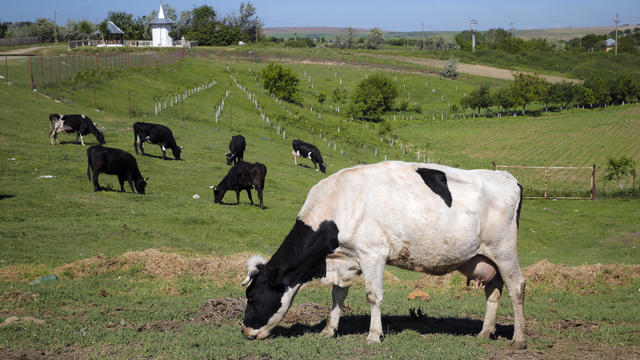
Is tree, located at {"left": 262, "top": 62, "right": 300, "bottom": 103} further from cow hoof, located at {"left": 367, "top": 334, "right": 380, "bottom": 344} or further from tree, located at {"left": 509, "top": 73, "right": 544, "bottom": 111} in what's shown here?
cow hoof, located at {"left": 367, "top": 334, "right": 380, "bottom": 344}

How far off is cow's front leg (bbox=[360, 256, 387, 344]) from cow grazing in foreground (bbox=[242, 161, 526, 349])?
0.02 m

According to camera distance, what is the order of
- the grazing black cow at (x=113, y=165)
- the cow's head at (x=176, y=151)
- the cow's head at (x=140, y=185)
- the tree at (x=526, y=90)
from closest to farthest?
the grazing black cow at (x=113, y=165), the cow's head at (x=140, y=185), the cow's head at (x=176, y=151), the tree at (x=526, y=90)

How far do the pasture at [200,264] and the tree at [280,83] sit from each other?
27611 millimetres

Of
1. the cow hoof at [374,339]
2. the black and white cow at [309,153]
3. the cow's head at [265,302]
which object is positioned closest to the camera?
the cow hoof at [374,339]

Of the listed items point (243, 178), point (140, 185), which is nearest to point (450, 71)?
point (243, 178)

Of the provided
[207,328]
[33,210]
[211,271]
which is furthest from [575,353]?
[33,210]

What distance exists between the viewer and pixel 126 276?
15148mm

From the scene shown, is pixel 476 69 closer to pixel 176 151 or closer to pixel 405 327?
pixel 176 151

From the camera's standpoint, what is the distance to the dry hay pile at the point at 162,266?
15.2 meters

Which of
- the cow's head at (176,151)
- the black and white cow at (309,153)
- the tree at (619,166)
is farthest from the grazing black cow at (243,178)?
the tree at (619,166)

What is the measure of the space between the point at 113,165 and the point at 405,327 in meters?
19.6

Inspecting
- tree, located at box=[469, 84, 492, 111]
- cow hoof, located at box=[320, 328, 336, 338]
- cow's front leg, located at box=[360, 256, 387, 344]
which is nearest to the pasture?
cow hoof, located at box=[320, 328, 336, 338]

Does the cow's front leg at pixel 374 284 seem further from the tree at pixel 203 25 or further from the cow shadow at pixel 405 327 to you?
the tree at pixel 203 25

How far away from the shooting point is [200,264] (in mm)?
16078
